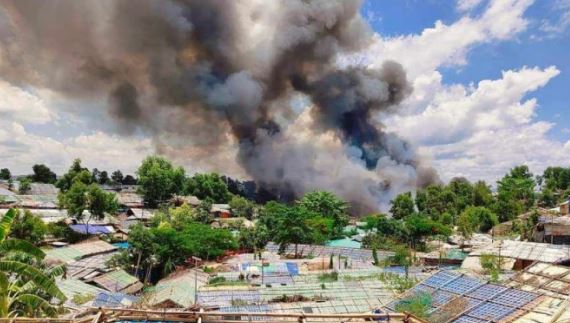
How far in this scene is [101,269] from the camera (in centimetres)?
1875

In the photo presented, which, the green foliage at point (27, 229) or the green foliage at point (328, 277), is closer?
the green foliage at point (328, 277)

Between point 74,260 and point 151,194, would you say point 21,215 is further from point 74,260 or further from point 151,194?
point 151,194

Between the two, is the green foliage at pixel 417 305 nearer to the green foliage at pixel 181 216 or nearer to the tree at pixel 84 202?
the green foliage at pixel 181 216

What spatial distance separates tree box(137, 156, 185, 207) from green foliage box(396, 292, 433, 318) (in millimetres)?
39772

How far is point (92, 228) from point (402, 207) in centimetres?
2378

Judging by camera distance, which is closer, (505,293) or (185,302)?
(505,293)

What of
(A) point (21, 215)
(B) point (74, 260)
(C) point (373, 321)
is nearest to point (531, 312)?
(C) point (373, 321)

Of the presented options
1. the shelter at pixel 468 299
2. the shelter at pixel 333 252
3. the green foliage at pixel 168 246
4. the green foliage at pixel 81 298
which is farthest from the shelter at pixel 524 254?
the green foliage at pixel 81 298

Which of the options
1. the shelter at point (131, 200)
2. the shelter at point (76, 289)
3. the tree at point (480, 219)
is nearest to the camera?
the shelter at point (76, 289)

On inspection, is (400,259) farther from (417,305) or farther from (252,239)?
Answer: (417,305)

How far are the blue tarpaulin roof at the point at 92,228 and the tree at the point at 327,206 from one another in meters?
14.2

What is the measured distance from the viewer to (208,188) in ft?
167

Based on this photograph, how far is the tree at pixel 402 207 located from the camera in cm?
3838

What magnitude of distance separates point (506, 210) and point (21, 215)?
32842mm
